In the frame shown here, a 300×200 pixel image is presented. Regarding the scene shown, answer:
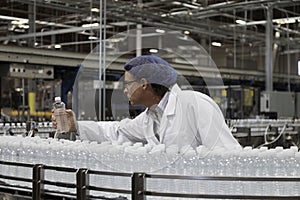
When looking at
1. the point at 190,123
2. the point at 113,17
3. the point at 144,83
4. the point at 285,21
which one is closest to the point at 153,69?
the point at 144,83

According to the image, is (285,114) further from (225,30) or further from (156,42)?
(156,42)

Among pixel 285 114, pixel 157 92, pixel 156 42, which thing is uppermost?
pixel 156 42

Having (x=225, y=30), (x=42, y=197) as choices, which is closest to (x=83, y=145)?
(x=42, y=197)

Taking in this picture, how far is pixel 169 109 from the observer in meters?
1.87

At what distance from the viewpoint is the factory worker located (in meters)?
1.81

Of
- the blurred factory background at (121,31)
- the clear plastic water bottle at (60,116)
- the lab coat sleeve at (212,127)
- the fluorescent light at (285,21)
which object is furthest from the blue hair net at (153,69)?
the fluorescent light at (285,21)

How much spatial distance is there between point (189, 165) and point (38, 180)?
1.64 ft

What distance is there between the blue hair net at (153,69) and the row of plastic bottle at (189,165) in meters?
0.27

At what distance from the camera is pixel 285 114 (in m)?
8.59

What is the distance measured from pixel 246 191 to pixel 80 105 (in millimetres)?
2066

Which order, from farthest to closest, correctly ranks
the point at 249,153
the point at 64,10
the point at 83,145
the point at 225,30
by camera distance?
the point at 225,30
the point at 64,10
the point at 83,145
the point at 249,153

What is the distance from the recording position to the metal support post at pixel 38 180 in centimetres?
166

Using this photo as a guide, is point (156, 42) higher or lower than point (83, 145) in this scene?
higher

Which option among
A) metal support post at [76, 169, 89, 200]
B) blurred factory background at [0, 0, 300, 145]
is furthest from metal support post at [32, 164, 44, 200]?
blurred factory background at [0, 0, 300, 145]
